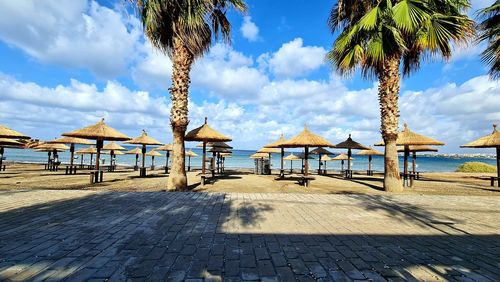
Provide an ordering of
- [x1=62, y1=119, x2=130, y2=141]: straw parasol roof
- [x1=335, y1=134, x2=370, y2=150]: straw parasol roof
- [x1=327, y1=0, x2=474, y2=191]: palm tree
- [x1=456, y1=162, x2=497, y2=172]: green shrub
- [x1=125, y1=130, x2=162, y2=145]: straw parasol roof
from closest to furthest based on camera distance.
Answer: [x1=327, y1=0, x2=474, y2=191]: palm tree → [x1=62, y1=119, x2=130, y2=141]: straw parasol roof → [x1=125, y1=130, x2=162, y2=145]: straw parasol roof → [x1=335, y1=134, x2=370, y2=150]: straw parasol roof → [x1=456, y1=162, x2=497, y2=172]: green shrub

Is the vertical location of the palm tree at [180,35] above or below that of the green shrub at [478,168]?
above

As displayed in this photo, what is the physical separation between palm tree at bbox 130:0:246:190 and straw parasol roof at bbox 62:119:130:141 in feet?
17.2

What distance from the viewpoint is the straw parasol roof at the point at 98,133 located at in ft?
41.9

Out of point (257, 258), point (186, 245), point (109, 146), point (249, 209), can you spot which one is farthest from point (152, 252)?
point (109, 146)

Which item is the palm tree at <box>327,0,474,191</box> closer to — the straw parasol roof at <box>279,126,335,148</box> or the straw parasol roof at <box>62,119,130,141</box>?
the straw parasol roof at <box>279,126,335,148</box>

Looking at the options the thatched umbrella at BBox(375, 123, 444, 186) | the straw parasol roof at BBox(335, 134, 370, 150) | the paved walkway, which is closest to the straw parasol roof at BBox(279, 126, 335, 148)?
the thatched umbrella at BBox(375, 123, 444, 186)

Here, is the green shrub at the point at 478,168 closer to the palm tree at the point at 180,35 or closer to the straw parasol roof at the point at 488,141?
the straw parasol roof at the point at 488,141

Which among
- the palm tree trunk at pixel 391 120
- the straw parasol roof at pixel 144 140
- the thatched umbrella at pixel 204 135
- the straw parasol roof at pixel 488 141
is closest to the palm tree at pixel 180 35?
the thatched umbrella at pixel 204 135

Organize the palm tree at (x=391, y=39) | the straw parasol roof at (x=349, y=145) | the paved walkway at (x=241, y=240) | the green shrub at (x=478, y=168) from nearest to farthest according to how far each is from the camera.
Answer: the paved walkway at (x=241, y=240), the palm tree at (x=391, y=39), the straw parasol roof at (x=349, y=145), the green shrub at (x=478, y=168)

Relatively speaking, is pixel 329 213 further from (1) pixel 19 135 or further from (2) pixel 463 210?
(1) pixel 19 135

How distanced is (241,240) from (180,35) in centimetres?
858

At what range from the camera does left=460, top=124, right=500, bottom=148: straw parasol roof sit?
1417 centimetres

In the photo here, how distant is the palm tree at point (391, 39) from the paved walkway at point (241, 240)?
437 cm

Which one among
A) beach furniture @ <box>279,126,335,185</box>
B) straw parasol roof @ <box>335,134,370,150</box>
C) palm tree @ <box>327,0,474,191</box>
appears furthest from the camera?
straw parasol roof @ <box>335,134,370,150</box>
